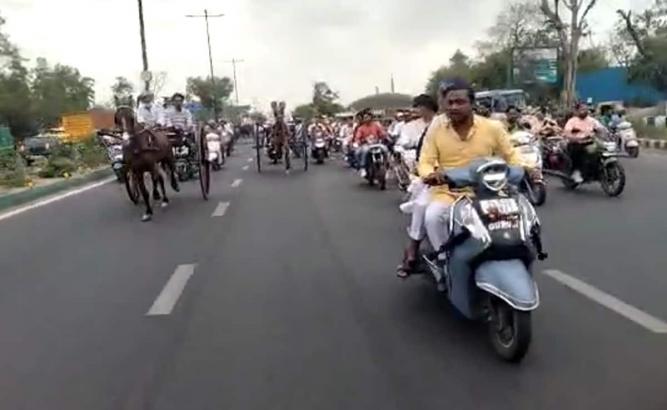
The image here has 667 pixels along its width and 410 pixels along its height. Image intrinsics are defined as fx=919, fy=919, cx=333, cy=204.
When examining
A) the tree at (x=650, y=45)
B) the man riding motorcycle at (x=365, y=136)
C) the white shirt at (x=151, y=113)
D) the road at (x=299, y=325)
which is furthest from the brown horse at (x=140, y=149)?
the tree at (x=650, y=45)

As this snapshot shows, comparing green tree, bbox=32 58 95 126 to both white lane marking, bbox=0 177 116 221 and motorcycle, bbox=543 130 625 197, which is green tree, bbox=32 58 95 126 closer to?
white lane marking, bbox=0 177 116 221

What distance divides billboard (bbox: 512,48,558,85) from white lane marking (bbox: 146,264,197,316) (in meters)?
54.6

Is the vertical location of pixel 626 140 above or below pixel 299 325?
below

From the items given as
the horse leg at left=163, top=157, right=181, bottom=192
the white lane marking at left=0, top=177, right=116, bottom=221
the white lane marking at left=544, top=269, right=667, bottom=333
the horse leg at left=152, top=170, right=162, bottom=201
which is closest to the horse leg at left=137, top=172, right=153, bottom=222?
the horse leg at left=152, top=170, right=162, bottom=201

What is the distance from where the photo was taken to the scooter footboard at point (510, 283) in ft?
17.8

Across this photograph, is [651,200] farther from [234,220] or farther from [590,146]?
[234,220]

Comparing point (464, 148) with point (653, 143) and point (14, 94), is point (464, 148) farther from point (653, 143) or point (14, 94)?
point (14, 94)

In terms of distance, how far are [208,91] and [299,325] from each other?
9318 centimetres

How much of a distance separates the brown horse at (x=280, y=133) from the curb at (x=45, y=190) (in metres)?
5.37

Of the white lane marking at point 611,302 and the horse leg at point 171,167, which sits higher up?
the horse leg at point 171,167

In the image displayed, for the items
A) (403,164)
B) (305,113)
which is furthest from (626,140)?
(305,113)

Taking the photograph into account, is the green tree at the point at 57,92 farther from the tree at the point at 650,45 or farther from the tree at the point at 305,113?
the tree at the point at 650,45

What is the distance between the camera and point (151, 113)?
59.8 ft

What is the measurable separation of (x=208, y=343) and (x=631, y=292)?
3512 mm
